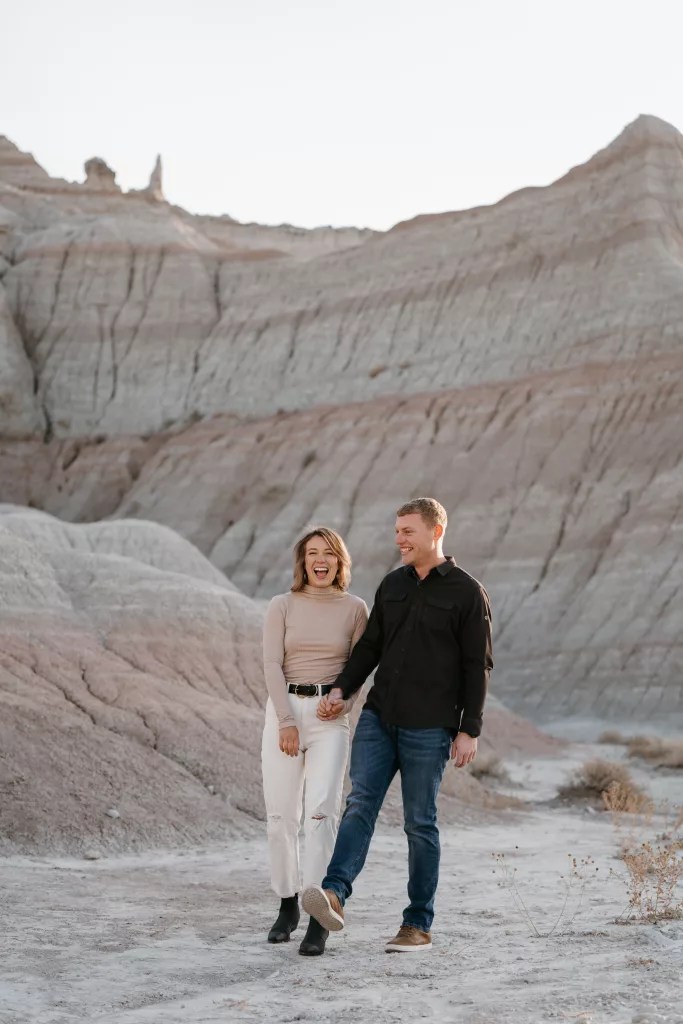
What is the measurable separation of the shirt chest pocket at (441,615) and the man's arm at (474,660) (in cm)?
5

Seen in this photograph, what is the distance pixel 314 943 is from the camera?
524 centimetres

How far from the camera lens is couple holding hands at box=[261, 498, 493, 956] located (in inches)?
210

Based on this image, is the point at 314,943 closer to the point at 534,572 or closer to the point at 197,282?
the point at 534,572

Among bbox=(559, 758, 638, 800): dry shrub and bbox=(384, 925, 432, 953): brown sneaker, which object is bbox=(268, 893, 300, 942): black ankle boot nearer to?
bbox=(384, 925, 432, 953): brown sneaker

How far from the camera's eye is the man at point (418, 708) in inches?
210

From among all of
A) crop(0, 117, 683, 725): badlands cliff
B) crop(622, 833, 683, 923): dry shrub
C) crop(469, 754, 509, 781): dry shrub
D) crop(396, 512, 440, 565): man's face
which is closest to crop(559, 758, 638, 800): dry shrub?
crop(469, 754, 509, 781): dry shrub

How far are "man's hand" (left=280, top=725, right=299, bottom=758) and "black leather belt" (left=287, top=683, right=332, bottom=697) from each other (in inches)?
7.0

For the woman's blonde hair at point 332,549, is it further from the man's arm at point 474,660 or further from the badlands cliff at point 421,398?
the badlands cliff at point 421,398

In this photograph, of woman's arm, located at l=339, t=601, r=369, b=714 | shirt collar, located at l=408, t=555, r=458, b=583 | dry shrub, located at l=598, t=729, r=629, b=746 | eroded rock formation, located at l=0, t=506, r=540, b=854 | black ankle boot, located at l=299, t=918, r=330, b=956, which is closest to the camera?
black ankle boot, located at l=299, t=918, r=330, b=956

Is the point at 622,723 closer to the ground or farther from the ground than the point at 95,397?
closer to the ground

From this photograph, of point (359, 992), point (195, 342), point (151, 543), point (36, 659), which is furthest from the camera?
point (195, 342)

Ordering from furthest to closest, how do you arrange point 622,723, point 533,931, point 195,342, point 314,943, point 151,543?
point 195,342 < point 622,723 < point 151,543 < point 533,931 < point 314,943

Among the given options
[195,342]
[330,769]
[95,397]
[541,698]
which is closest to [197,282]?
[195,342]

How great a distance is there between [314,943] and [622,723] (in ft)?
73.7
